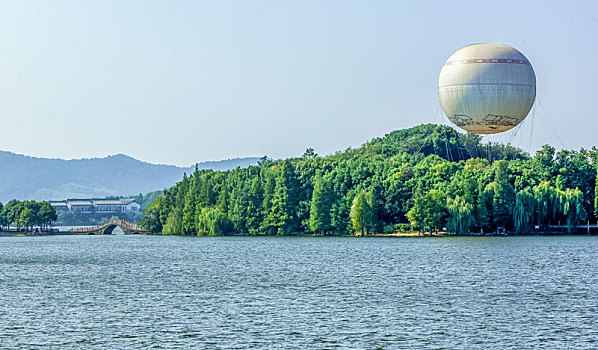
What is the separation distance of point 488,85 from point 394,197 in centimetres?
2224

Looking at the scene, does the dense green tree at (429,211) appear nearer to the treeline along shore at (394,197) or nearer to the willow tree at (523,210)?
the treeline along shore at (394,197)

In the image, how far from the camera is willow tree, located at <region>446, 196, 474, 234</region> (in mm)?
82625

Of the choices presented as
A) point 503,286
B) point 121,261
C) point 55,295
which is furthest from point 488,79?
point 55,295

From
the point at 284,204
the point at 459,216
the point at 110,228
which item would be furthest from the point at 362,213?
the point at 110,228

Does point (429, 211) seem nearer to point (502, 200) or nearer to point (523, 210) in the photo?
point (502, 200)

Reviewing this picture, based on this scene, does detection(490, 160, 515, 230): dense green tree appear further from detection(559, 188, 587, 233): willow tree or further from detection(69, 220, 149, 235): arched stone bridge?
detection(69, 220, 149, 235): arched stone bridge

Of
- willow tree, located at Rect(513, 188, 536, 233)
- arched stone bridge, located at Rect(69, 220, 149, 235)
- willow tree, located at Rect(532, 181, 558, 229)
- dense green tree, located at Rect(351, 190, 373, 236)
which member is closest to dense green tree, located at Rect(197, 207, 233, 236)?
dense green tree, located at Rect(351, 190, 373, 236)

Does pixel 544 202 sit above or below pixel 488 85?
below

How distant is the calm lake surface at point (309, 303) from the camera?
2364cm

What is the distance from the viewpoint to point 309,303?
3073cm

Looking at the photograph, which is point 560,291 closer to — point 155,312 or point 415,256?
point 155,312

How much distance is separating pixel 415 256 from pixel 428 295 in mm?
22012

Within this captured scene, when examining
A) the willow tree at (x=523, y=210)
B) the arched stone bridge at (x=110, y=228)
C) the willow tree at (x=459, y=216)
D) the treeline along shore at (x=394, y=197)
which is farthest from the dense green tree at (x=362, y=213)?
the arched stone bridge at (x=110, y=228)

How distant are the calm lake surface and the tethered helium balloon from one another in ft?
71.1
